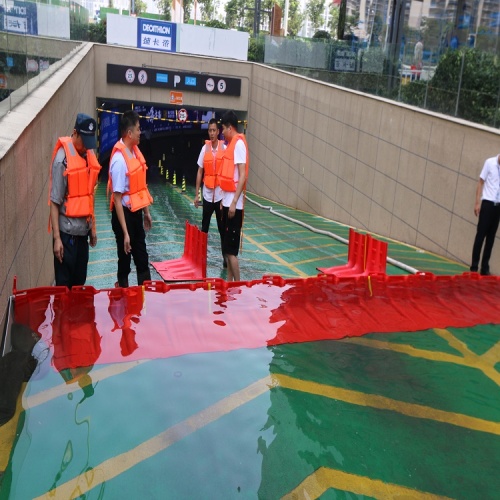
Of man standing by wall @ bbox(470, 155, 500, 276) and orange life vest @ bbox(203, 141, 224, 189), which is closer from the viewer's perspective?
man standing by wall @ bbox(470, 155, 500, 276)

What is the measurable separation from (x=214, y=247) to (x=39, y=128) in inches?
159

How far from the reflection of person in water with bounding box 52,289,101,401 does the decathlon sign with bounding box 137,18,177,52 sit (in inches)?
795

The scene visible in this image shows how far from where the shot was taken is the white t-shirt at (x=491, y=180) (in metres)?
7.56

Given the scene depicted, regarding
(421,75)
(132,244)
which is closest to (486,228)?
(132,244)

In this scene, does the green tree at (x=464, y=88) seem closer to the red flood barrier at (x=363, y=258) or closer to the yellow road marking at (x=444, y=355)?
the red flood barrier at (x=363, y=258)

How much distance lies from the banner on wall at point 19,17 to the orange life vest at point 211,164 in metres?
2.48

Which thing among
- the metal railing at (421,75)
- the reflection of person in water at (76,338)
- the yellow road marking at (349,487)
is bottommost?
the reflection of person in water at (76,338)

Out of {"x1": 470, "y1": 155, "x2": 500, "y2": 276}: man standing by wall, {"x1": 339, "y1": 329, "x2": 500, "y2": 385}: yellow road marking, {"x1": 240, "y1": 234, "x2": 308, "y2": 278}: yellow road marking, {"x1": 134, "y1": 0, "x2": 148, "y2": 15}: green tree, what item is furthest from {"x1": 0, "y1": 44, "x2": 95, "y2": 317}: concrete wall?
{"x1": 134, "y1": 0, "x2": 148, "y2": 15}: green tree

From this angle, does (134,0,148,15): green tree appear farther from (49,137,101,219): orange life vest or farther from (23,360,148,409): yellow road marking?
(23,360,148,409): yellow road marking

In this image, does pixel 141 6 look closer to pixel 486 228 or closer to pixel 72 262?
pixel 486 228

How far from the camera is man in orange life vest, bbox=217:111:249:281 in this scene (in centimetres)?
659

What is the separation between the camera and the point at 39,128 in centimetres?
604

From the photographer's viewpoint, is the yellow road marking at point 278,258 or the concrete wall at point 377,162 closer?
the yellow road marking at point 278,258

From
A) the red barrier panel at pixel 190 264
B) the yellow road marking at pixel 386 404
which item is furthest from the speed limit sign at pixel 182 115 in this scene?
the yellow road marking at pixel 386 404
